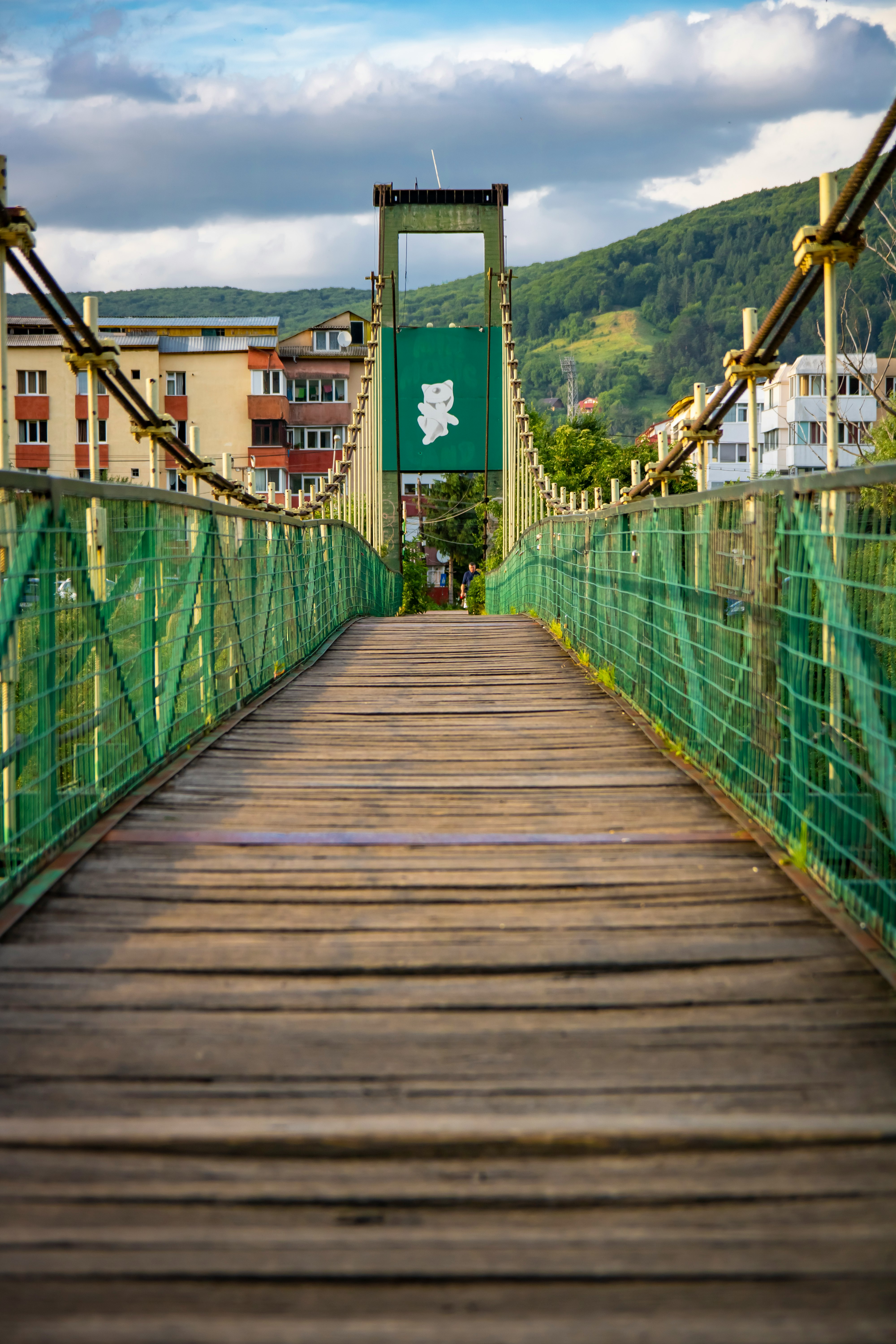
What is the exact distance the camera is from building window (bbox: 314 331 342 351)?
4747 cm

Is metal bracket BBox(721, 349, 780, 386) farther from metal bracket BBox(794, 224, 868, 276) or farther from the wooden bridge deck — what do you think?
the wooden bridge deck

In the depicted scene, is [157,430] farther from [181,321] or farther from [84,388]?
[181,321]

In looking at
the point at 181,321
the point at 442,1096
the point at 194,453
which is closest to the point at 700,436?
the point at 194,453

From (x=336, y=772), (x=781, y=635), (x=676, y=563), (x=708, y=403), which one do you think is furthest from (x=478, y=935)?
(x=708, y=403)

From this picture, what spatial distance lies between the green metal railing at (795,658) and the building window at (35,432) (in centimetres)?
4020

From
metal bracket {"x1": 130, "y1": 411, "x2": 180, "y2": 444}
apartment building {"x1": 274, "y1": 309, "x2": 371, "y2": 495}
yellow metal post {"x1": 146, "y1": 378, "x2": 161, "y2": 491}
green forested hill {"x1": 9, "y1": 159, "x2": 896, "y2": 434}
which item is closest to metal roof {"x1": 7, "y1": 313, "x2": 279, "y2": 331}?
apartment building {"x1": 274, "y1": 309, "x2": 371, "y2": 495}

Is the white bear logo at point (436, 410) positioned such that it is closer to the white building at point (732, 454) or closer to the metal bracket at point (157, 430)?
the metal bracket at point (157, 430)

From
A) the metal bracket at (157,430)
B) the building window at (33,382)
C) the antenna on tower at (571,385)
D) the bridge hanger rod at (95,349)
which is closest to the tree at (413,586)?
the bridge hanger rod at (95,349)

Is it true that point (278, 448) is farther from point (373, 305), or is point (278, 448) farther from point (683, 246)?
point (683, 246)

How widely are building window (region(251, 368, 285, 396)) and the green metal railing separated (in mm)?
40264

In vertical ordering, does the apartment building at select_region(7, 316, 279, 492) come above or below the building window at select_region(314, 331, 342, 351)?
below

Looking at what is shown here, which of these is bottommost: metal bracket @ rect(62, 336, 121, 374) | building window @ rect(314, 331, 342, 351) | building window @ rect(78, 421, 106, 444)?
metal bracket @ rect(62, 336, 121, 374)

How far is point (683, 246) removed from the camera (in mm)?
138875

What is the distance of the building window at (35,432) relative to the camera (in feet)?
139
